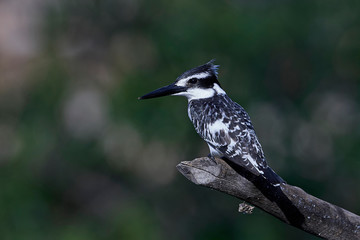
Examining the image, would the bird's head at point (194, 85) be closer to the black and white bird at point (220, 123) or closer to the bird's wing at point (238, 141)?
the black and white bird at point (220, 123)

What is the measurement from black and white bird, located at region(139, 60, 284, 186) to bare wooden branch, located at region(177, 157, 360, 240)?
13cm

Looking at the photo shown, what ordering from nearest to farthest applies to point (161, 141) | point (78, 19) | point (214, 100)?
1. point (214, 100)
2. point (161, 141)
3. point (78, 19)

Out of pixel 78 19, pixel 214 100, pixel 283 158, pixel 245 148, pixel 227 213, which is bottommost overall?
pixel 227 213

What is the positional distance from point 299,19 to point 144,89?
2.10 metres

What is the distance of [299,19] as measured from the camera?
288 inches

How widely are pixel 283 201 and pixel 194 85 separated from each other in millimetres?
1446

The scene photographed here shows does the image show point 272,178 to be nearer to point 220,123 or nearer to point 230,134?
point 230,134

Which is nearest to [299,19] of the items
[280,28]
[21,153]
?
[280,28]

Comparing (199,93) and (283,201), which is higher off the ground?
(199,93)

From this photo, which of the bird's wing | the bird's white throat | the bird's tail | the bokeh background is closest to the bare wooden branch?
Answer: the bird's tail

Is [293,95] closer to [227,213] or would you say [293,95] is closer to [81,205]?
[227,213]

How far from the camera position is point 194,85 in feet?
15.2

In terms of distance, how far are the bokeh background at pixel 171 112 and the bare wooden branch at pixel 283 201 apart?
3.51m

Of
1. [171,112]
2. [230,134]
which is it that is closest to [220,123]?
[230,134]
